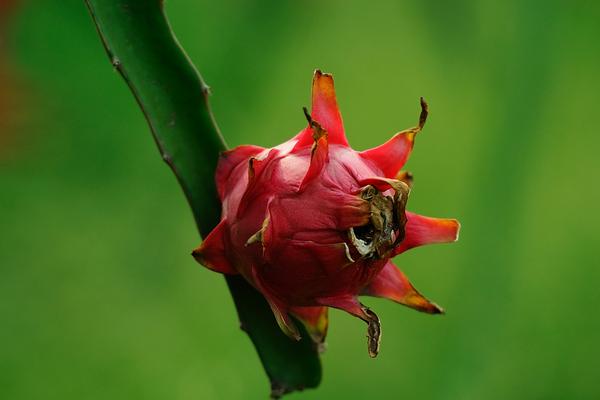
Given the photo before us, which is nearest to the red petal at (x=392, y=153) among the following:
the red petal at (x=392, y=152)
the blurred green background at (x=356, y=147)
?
the red petal at (x=392, y=152)

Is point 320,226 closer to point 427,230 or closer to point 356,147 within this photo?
point 427,230

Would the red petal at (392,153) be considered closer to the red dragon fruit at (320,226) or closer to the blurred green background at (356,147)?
the red dragon fruit at (320,226)

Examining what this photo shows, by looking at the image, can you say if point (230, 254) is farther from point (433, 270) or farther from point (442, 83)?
point (442, 83)

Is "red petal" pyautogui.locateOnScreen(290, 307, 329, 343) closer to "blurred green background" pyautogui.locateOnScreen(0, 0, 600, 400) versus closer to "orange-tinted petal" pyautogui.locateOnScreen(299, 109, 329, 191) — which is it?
"orange-tinted petal" pyautogui.locateOnScreen(299, 109, 329, 191)

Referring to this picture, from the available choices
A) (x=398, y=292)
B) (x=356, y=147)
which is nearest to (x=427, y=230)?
(x=398, y=292)

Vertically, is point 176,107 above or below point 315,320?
above

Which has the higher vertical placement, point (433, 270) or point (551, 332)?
point (433, 270)

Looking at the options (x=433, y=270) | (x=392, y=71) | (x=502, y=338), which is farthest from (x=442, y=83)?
(x=502, y=338)
